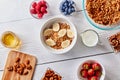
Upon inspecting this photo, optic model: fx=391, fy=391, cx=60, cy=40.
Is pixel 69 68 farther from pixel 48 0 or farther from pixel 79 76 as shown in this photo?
pixel 48 0

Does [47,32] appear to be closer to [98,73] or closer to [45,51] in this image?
[45,51]

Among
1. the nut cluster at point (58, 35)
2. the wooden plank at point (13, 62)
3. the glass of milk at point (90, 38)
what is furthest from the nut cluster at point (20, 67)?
the glass of milk at point (90, 38)

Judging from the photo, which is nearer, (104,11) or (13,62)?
(104,11)

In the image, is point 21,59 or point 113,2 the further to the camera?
point 21,59

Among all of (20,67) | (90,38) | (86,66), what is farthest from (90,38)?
(20,67)

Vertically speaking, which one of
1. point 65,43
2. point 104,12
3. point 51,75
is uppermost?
point 104,12

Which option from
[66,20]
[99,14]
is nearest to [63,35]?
[66,20]

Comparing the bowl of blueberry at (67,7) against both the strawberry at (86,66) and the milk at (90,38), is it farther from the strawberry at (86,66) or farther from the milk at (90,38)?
the strawberry at (86,66)
